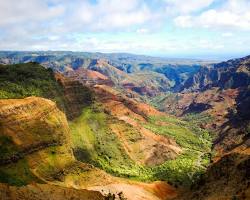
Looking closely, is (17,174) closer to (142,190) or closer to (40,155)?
(40,155)

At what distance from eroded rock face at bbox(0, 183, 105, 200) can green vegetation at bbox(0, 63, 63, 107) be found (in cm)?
6827

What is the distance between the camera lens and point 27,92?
175 metres

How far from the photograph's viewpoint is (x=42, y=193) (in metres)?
96.8

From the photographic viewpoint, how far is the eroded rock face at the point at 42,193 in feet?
290

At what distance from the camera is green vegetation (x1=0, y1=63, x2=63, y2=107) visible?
171 metres

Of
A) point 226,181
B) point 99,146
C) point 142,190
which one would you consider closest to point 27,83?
point 99,146

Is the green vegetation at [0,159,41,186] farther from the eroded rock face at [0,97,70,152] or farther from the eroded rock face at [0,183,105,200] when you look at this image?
the eroded rock face at [0,183,105,200]

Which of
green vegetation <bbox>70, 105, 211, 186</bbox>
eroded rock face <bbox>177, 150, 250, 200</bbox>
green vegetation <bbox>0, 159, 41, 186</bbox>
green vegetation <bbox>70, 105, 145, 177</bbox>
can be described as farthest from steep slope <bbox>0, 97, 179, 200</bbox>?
green vegetation <bbox>70, 105, 145, 177</bbox>

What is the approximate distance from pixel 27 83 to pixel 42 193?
94187mm

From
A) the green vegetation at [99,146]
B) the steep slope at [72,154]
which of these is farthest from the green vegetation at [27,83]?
the green vegetation at [99,146]

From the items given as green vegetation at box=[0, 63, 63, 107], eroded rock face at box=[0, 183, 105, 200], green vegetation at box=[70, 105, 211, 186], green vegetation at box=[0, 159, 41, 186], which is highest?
green vegetation at box=[0, 63, 63, 107]

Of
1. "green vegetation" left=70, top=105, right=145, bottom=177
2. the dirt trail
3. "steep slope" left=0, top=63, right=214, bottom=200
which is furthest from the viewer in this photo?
"green vegetation" left=70, top=105, right=145, bottom=177

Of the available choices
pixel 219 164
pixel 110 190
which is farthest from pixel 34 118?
pixel 219 164

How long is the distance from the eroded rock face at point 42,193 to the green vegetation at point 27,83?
68.3m
